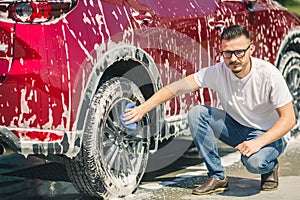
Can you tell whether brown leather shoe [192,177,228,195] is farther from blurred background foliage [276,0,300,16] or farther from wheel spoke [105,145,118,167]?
blurred background foliage [276,0,300,16]

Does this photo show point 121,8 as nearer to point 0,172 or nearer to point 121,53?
point 121,53

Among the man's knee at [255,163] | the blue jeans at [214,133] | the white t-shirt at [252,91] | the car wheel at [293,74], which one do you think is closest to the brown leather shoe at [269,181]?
the blue jeans at [214,133]

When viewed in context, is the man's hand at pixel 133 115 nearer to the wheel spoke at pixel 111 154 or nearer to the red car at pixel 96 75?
the red car at pixel 96 75

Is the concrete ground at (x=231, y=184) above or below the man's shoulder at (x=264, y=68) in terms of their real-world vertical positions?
below

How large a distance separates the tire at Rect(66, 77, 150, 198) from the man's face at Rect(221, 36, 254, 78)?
0.71 meters

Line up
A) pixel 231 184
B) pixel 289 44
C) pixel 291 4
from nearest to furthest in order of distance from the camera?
1. pixel 231 184
2. pixel 289 44
3. pixel 291 4

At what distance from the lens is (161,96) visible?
5.50 meters

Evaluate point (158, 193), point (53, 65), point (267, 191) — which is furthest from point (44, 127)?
point (267, 191)

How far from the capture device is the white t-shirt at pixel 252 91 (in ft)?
17.6

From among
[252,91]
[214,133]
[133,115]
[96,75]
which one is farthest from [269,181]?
[96,75]

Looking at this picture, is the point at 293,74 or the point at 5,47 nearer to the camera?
the point at 5,47

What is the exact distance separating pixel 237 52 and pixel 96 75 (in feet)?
2.99

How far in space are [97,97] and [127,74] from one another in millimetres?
495

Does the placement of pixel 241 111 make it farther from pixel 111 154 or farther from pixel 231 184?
pixel 111 154
